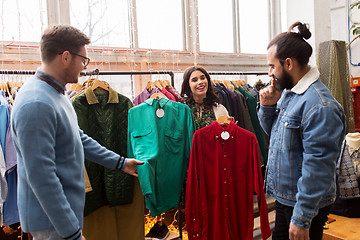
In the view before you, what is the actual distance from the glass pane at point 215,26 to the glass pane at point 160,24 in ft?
1.29

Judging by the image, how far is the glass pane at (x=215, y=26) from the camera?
4.41 meters

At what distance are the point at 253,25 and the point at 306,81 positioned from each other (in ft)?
12.2

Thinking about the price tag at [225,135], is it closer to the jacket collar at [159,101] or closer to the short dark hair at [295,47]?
the jacket collar at [159,101]

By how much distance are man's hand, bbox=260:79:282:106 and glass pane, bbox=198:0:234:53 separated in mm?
2672

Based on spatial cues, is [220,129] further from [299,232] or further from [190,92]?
[299,232]

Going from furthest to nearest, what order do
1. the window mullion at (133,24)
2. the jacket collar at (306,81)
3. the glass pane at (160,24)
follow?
the glass pane at (160,24) → the window mullion at (133,24) → the jacket collar at (306,81)

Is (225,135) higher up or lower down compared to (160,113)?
lower down

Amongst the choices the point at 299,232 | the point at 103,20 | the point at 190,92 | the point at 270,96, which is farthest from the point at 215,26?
the point at 299,232

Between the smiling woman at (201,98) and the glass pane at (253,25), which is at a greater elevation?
the glass pane at (253,25)

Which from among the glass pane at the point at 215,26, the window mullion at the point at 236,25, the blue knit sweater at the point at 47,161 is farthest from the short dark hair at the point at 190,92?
the window mullion at the point at 236,25

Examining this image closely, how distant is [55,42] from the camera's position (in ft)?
4.56

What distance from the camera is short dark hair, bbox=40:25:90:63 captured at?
1.39 meters

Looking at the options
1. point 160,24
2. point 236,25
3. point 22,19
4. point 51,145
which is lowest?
point 51,145

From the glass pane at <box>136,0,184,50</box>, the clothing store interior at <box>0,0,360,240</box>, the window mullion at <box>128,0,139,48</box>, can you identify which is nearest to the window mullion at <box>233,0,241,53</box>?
the clothing store interior at <box>0,0,360,240</box>
